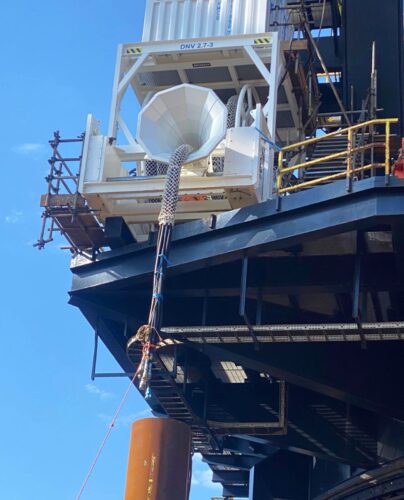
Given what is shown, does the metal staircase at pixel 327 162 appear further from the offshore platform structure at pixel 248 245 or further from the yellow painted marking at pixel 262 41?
the yellow painted marking at pixel 262 41

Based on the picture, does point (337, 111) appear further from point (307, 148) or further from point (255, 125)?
point (255, 125)

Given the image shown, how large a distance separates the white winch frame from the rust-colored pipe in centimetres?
581

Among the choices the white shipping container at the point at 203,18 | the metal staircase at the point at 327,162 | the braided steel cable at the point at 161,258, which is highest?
the white shipping container at the point at 203,18

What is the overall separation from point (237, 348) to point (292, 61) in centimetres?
674

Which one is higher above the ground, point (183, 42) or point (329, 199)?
point (183, 42)

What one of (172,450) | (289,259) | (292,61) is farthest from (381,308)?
(172,450)

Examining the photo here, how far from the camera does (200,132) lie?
22609mm

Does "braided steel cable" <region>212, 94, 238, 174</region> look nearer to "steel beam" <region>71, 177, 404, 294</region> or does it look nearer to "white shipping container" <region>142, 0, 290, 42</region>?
"white shipping container" <region>142, 0, 290, 42</region>

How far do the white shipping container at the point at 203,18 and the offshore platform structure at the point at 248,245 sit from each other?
0.04 meters

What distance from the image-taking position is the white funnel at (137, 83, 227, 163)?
73.2 feet

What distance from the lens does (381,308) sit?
915 inches

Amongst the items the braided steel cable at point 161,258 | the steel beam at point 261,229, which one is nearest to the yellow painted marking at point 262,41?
the braided steel cable at point 161,258

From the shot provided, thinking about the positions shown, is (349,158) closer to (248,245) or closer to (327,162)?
(248,245)

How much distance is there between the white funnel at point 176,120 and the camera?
22.3 m
